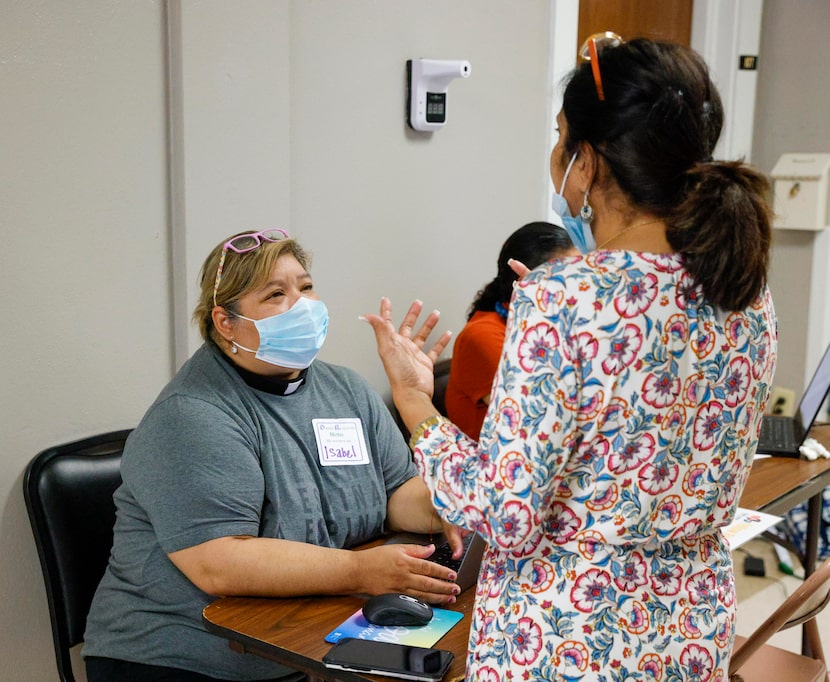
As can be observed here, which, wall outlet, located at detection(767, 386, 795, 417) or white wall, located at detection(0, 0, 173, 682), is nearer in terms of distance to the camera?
white wall, located at detection(0, 0, 173, 682)

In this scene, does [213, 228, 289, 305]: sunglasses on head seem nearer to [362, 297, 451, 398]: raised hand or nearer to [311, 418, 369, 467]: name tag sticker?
[311, 418, 369, 467]: name tag sticker

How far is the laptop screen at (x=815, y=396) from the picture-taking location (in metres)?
2.80

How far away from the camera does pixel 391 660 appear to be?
1.51 meters

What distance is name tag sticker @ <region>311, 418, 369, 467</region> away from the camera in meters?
2.06

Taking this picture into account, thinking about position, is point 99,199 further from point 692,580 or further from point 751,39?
point 751,39

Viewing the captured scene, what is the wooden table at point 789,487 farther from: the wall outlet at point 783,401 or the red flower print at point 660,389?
the wall outlet at point 783,401

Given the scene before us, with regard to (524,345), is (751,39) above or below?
above

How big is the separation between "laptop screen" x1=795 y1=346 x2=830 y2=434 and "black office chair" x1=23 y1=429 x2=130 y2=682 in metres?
1.90

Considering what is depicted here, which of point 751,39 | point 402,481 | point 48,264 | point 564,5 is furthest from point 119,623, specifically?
point 751,39

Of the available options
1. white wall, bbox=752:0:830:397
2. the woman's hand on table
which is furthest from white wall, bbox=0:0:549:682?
white wall, bbox=752:0:830:397

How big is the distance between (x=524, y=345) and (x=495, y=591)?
360 mm

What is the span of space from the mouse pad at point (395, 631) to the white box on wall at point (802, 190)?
3.18 meters

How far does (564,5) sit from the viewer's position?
140 inches

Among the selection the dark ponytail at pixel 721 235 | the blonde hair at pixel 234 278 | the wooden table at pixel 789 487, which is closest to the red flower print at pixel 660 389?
the dark ponytail at pixel 721 235
